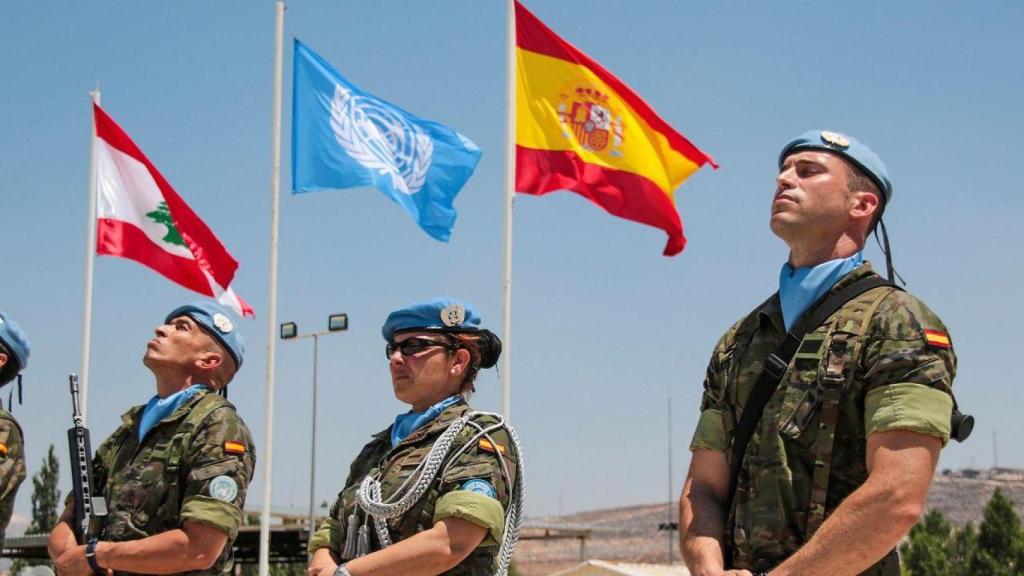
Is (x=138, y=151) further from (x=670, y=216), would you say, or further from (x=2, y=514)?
(x=2, y=514)

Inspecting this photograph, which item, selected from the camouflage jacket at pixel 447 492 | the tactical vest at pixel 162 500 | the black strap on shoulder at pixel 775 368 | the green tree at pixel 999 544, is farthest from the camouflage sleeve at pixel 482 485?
the green tree at pixel 999 544

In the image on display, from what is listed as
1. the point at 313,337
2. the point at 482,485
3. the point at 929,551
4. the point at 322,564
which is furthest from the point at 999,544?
the point at 322,564

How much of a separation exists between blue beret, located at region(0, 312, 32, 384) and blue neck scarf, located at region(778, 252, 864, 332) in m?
4.46

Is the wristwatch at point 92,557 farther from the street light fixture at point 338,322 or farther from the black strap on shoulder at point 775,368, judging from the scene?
the street light fixture at point 338,322

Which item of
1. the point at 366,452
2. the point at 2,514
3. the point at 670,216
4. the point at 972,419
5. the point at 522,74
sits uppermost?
the point at 522,74

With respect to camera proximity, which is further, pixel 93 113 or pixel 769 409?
pixel 93 113

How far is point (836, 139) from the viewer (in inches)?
163

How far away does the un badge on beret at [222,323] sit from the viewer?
6.30 metres

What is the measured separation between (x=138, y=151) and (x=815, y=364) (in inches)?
455

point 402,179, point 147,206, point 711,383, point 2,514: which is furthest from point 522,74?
point 711,383

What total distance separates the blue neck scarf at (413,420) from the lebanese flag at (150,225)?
8.25 meters

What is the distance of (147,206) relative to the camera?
45.5 ft

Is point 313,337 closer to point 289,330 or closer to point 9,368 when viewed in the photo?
point 289,330

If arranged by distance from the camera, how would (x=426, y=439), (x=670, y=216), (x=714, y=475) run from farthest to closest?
1. (x=670, y=216)
2. (x=426, y=439)
3. (x=714, y=475)
